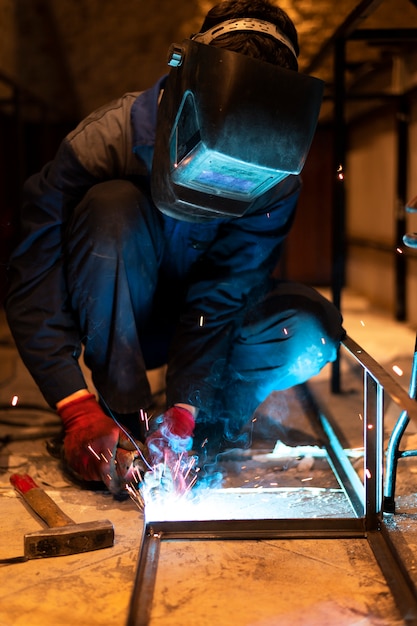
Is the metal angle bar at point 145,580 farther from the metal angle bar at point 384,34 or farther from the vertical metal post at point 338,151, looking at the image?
the metal angle bar at point 384,34

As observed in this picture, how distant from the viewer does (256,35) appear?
1.45 m

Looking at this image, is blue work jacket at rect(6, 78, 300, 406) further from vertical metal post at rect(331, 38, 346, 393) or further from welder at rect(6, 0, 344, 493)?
vertical metal post at rect(331, 38, 346, 393)

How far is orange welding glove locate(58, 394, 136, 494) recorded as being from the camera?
5.03ft

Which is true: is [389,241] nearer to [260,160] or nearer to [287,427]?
[287,427]

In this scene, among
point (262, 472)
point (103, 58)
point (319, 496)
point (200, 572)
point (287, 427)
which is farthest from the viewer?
point (103, 58)

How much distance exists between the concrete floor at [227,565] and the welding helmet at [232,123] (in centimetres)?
67

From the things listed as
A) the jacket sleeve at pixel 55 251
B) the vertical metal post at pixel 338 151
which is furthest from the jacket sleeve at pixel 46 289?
the vertical metal post at pixel 338 151

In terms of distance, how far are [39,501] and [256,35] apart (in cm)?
105

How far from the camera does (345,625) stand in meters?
1.08

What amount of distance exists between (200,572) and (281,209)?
3.16 ft

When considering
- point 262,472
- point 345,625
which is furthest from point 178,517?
point 345,625

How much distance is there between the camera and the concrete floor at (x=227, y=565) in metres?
1.12

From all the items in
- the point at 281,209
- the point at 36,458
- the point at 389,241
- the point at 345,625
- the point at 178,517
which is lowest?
the point at 389,241

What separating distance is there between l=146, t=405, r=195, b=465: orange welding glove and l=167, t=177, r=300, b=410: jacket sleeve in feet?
0.32
